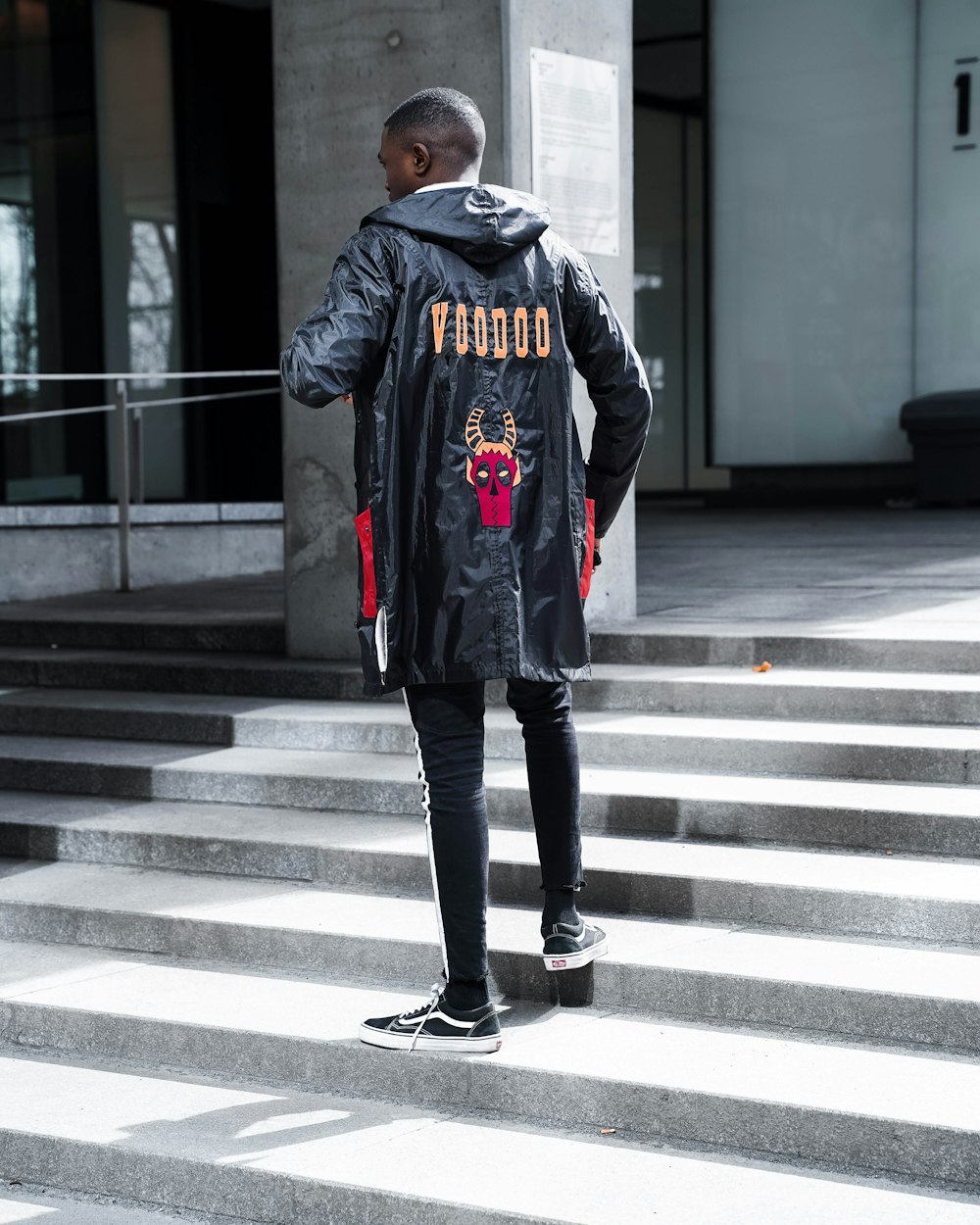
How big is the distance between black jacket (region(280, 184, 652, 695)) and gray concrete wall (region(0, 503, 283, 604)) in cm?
643

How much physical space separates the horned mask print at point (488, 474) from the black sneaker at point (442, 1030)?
1.01m

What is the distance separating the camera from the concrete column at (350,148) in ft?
19.8

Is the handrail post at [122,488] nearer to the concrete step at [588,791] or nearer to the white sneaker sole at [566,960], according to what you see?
the concrete step at [588,791]

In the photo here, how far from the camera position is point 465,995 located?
11.5 feet

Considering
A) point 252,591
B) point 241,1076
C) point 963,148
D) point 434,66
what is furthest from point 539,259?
point 963,148

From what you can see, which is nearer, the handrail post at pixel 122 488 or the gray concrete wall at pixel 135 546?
the handrail post at pixel 122 488

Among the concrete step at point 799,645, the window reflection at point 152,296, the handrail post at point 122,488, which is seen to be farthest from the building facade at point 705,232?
the concrete step at point 799,645

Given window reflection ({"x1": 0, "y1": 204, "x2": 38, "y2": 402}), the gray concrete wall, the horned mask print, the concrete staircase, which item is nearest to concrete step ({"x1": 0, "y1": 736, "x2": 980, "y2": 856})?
the concrete staircase

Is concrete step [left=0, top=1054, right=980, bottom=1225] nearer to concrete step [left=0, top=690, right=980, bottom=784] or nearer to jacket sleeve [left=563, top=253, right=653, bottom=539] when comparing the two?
jacket sleeve [left=563, top=253, right=653, bottom=539]

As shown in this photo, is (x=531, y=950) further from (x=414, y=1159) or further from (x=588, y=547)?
(x=588, y=547)

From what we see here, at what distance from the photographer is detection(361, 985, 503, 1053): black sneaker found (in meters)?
3.51

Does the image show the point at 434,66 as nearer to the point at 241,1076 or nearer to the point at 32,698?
the point at 32,698

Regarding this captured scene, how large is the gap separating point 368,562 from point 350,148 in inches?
132

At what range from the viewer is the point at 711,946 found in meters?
3.90
